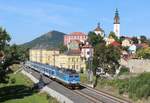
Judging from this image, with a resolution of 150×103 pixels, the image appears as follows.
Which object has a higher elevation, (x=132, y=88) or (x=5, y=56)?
(x=5, y=56)

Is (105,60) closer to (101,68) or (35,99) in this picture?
(101,68)

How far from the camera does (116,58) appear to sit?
90.7 m

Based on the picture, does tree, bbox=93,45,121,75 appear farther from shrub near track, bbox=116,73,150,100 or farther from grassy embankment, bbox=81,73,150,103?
shrub near track, bbox=116,73,150,100

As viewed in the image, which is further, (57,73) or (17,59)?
(57,73)

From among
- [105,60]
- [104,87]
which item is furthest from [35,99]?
[105,60]

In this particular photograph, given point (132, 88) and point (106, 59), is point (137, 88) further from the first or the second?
point (106, 59)

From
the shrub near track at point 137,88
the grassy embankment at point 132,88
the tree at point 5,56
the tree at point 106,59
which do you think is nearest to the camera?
the grassy embankment at point 132,88

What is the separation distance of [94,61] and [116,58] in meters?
5.28

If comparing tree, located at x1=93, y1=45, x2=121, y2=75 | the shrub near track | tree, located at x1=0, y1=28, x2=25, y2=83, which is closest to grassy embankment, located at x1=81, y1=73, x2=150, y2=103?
the shrub near track

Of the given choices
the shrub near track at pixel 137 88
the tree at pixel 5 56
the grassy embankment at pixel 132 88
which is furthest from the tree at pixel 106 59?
the tree at pixel 5 56

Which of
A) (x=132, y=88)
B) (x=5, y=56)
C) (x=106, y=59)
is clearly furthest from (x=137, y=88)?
(x=106, y=59)

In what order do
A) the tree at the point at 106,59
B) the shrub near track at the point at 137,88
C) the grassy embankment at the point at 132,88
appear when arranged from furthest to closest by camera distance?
1. the tree at the point at 106,59
2. the shrub near track at the point at 137,88
3. the grassy embankment at the point at 132,88

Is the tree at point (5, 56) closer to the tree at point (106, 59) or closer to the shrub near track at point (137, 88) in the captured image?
the shrub near track at point (137, 88)

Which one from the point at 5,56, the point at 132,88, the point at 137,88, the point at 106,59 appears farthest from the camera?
the point at 106,59
